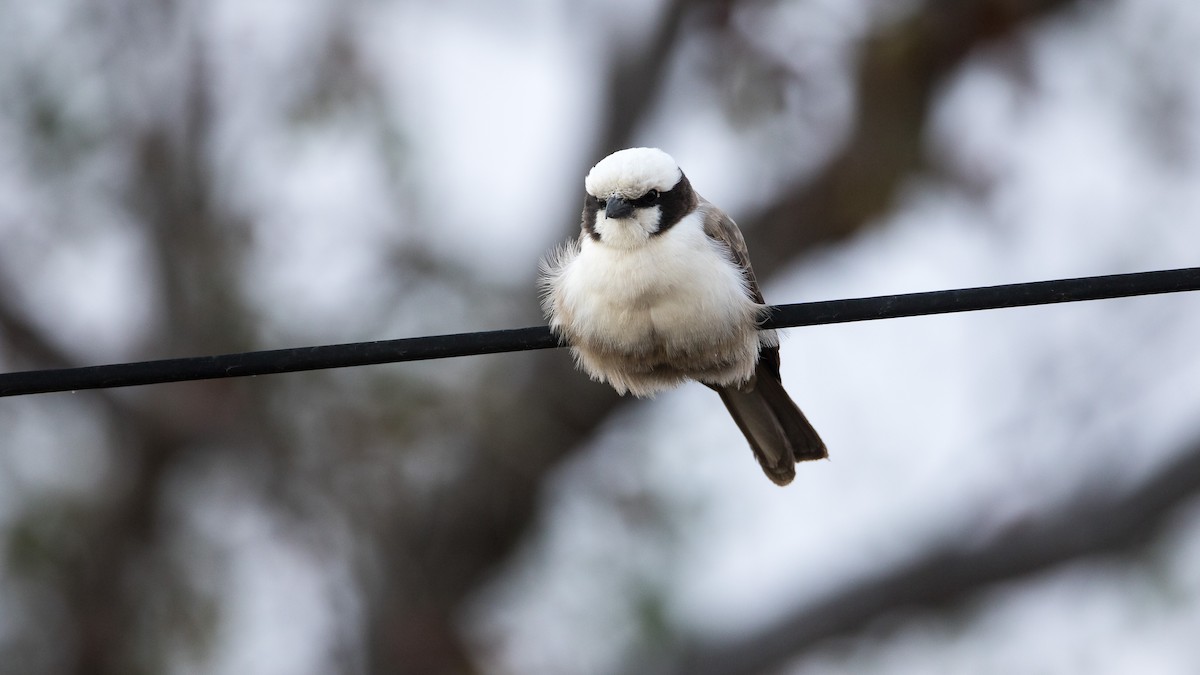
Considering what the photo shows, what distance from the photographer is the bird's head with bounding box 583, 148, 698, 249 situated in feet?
15.2

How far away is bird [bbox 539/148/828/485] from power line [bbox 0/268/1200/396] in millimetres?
882

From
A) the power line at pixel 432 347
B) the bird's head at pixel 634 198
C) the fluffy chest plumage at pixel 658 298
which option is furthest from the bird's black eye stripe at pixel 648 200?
the power line at pixel 432 347

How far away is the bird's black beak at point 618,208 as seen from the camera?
4.64m

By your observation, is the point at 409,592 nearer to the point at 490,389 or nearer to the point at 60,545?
the point at 490,389

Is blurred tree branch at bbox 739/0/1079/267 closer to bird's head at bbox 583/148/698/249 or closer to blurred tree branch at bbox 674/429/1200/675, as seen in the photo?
blurred tree branch at bbox 674/429/1200/675

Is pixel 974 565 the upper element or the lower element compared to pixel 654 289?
lower

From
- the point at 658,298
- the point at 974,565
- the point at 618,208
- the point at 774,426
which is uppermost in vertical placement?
the point at 618,208

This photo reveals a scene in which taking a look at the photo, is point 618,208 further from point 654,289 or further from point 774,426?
point 774,426

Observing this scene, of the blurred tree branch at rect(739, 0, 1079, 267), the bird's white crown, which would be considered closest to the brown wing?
the bird's white crown

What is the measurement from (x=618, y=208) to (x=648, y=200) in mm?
138

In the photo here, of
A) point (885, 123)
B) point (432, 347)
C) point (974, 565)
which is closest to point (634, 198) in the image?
point (432, 347)

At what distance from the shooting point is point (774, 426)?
5.10 metres

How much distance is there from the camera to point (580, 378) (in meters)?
9.89

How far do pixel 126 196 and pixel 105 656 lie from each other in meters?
3.33
